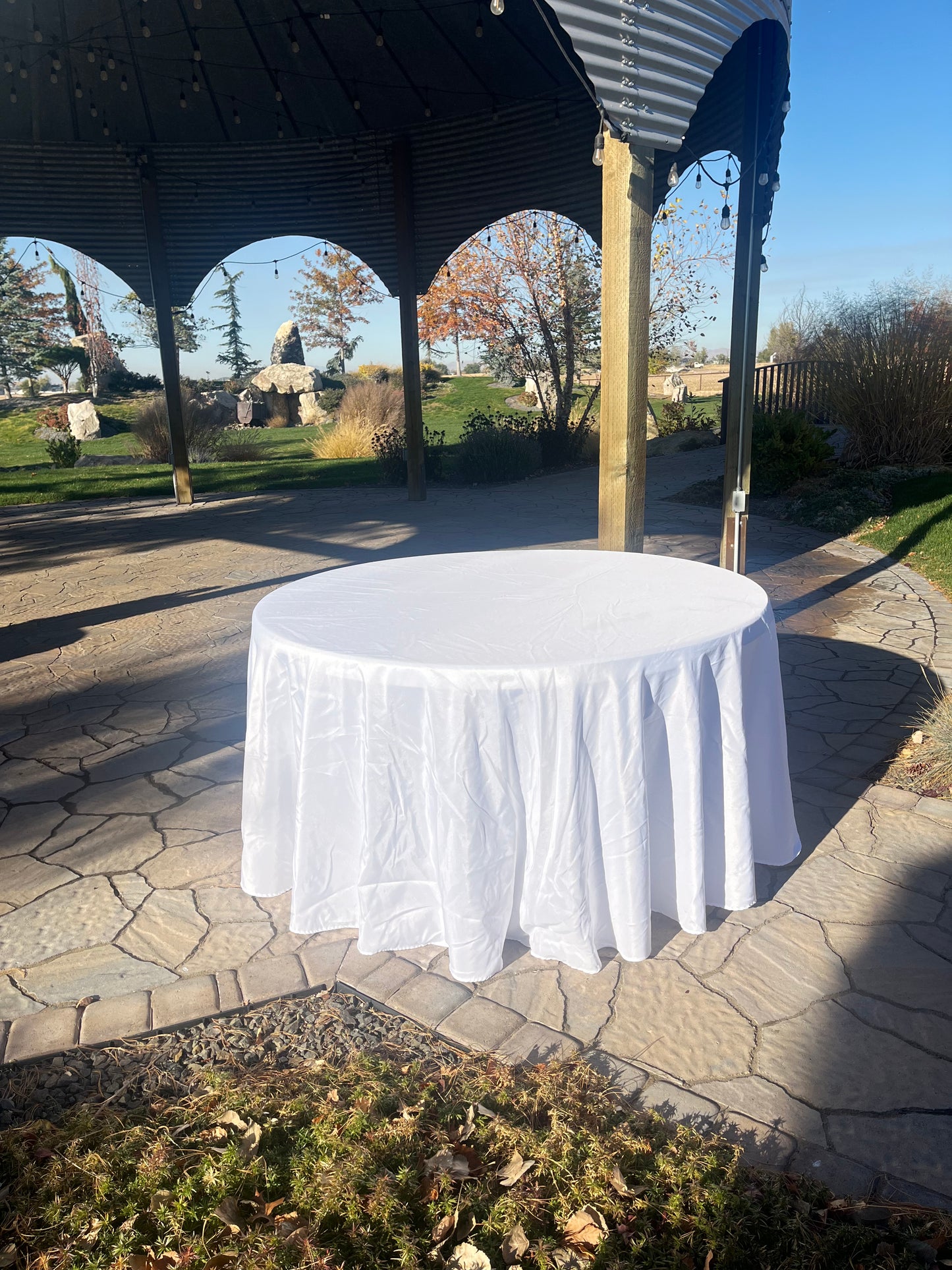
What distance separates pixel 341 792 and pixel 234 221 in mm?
9758

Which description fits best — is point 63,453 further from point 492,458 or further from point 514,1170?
point 514,1170

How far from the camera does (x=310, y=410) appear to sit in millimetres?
23594

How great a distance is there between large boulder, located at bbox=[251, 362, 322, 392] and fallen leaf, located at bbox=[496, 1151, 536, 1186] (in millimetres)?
24593

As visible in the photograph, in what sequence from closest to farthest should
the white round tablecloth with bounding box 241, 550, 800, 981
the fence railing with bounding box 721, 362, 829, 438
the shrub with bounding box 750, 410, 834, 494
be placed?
the white round tablecloth with bounding box 241, 550, 800, 981 < the shrub with bounding box 750, 410, 834, 494 < the fence railing with bounding box 721, 362, 829, 438

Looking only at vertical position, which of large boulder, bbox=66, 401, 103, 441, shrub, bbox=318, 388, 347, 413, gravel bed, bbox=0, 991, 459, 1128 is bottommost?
gravel bed, bbox=0, 991, 459, 1128

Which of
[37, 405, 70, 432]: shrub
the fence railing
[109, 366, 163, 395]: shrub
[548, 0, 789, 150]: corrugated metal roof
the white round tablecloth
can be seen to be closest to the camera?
the white round tablecloth

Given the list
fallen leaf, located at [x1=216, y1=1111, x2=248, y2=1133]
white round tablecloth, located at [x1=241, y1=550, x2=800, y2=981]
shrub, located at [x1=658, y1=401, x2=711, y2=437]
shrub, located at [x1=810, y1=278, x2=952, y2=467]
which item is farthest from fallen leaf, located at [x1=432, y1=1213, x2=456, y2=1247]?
shrub, located at [x1=658, y1=401, x2=711, y2=437]

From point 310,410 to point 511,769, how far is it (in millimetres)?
23147

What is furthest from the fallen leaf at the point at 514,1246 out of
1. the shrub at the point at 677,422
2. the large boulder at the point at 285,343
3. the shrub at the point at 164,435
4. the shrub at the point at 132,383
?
the large boulder at the point at 285,343

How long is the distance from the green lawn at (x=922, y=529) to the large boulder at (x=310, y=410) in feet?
56.3

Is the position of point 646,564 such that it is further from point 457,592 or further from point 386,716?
point 386,716

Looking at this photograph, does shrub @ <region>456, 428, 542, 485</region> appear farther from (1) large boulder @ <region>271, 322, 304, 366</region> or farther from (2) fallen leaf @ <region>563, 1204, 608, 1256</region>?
(1) large boulder @ <region>271, 322, 304, 366</region>

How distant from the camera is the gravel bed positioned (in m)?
1.80

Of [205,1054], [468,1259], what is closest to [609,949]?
[468,1259]
